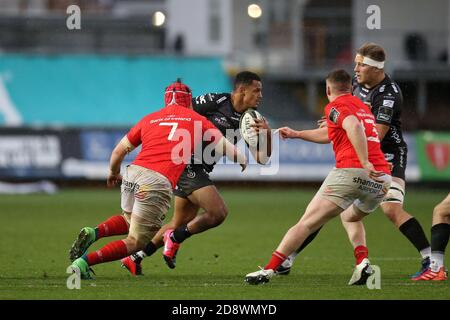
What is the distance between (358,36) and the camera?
111 feet

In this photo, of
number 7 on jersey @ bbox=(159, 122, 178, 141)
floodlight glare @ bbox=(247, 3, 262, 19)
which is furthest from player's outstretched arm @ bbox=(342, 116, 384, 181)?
floodlight glare @ bbox=(247, 3, 262, 19)

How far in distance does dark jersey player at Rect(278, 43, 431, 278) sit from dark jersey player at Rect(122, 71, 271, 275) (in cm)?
107

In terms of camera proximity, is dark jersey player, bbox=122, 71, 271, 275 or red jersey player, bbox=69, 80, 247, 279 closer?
red jersey player, bbox=69, 80, 247, 279

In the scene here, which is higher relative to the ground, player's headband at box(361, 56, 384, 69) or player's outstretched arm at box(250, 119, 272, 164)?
player's headband at box(361, 56, 384, 69)

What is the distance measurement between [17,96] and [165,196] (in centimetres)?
2138

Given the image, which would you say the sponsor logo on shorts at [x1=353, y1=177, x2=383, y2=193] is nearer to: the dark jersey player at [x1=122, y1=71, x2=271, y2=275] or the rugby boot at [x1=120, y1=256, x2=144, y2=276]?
the dark jersey player at [x1=122, y1=71, x2=271, y2=275]

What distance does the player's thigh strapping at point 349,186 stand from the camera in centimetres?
1005

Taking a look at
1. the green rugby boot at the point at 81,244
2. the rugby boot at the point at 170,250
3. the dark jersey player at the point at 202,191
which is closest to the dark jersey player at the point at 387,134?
the dark jersey player at the point at 202,191

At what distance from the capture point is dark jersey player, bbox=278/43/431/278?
1135cm

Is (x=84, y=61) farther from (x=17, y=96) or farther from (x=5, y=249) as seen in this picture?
(x=5, y=249)

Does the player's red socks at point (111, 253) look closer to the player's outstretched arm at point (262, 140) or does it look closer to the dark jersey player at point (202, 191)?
the dark jersey player at point (202, 191)

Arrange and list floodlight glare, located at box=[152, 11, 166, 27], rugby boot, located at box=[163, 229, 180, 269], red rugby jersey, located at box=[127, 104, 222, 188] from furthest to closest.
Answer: floodlight glare, located at box=[152, 11, 166, 27], rugby boot, located at box=[163, 229, 180, 269], red rugby jersey, located at box=[127, 104, 222, 188]

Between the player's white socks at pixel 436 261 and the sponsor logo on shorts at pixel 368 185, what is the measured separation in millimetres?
1319

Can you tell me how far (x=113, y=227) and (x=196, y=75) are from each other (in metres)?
21.1
